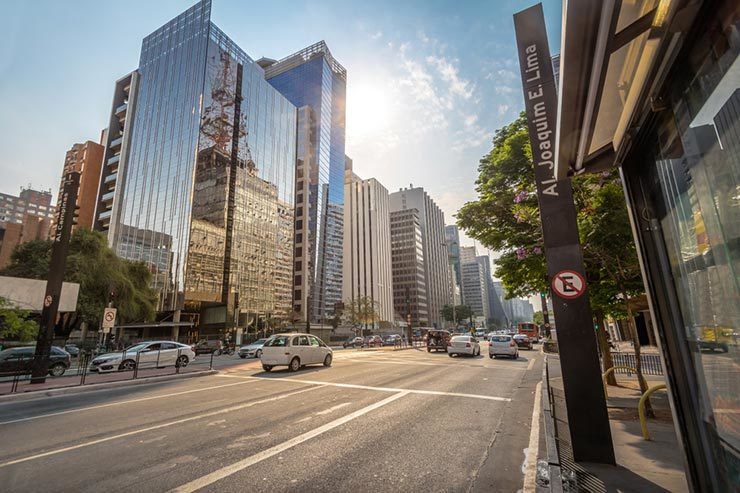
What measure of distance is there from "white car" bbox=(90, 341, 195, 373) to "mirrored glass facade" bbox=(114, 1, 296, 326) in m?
36.9

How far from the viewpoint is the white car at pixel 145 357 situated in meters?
17.1

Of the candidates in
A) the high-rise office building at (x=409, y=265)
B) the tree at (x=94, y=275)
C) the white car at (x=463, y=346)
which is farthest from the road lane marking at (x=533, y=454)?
the high-rise office building at (x=409, y=265)

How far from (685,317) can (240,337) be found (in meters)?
50.7

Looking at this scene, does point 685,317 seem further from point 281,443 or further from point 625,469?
point 281,443

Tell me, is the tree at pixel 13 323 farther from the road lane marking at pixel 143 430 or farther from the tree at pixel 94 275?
the road lane marking at pixel 143 430

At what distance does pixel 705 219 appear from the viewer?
242cm

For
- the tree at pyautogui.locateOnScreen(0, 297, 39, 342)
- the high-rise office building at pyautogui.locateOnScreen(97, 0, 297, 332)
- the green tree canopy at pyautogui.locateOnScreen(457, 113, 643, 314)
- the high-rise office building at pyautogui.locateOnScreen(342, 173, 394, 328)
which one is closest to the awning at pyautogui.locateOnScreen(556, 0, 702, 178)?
the green tree canopy at pyautogui.locateOnScreen(457, 113, 643, 314)

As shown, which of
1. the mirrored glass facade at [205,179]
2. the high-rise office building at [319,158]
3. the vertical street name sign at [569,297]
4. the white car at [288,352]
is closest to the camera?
the vertical street name sign at [569,297]

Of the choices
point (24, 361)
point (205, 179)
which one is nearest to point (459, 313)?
point (205, 179)

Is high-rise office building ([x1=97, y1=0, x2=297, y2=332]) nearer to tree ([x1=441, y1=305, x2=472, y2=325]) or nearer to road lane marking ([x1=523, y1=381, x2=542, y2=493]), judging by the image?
road lane marking ([x1=523, y1=381, x2=542, y2=493])

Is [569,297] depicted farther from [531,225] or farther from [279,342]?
[279,342]

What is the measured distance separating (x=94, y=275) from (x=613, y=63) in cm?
4165

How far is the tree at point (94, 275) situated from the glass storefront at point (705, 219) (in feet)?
117

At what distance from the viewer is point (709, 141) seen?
224 cm
